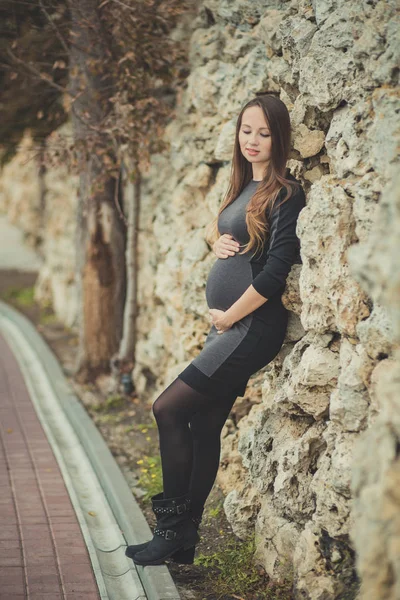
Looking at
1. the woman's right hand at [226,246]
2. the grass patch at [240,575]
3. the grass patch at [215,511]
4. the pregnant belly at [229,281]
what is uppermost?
the woman's right hand at [226,246]

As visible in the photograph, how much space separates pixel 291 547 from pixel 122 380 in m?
3.82

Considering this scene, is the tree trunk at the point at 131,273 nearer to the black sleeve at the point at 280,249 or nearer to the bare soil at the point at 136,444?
the bare soil at the point at 136,444

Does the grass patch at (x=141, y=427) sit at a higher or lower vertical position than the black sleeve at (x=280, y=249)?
lower


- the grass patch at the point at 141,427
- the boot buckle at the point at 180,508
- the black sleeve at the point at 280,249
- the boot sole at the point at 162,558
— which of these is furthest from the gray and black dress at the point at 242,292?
the grass patch at the point at 141,427

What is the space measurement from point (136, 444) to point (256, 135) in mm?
3286

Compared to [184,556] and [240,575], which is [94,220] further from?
[240,575]

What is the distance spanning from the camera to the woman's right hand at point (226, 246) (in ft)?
12.5

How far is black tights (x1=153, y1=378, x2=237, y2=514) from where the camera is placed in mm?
3766

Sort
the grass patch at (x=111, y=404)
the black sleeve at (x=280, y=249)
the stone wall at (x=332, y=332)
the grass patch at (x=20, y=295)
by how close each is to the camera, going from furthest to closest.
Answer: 1. the grass patch at (x=20, y=295)
2. the grass patch at (x=111, y=404)
3. the black sleeve at (x=280, y=249)
4. the stone wall at (x=332, y=332)

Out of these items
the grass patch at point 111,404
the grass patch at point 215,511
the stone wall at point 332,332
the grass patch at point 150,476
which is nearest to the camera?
the stone wall at point 332,332

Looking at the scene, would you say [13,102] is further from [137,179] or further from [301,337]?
[301,337]

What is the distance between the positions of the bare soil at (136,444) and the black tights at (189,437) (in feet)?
1.35

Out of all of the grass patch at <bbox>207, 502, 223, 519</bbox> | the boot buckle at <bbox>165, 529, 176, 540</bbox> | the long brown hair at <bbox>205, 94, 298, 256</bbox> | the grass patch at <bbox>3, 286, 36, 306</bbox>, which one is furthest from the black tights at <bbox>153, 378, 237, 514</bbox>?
the grass patch at <bbox>3, 286, 36, 306</bbox>

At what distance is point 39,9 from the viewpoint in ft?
21.3
